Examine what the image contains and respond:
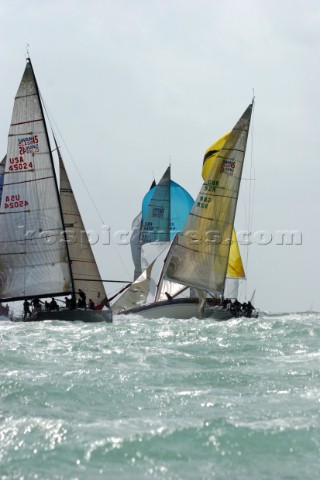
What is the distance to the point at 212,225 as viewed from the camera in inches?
1494

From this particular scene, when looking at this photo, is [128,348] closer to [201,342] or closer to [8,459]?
[201,342]

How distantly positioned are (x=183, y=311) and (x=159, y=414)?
88.0 ft

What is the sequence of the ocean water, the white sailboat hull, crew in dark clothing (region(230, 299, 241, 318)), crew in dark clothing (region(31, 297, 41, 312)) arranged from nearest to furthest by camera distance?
the ocean water
crew in dark clothing (region(31, 297, 41, 312))
the white sailboat hull
crew in dark clothing (region(230, 299, 241, 318))

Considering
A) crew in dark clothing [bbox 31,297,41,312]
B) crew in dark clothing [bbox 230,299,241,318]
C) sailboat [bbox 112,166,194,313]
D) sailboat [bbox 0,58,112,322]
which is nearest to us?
crew in dark clothing [bbox 31,297,41,312]

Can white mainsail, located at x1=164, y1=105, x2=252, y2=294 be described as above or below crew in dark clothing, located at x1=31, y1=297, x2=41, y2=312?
above

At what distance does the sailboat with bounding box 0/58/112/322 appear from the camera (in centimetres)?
3409

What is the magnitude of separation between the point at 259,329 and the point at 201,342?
6.22 metres

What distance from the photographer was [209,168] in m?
41.2

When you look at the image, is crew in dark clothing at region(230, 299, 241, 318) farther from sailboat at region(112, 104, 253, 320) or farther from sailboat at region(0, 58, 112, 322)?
sailboat at region(0, 58, 112, 322)

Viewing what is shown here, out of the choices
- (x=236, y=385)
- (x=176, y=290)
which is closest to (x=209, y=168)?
(x=176, y=290)

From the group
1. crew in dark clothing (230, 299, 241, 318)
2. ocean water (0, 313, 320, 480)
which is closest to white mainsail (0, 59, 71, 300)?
crew in dark clothing (230, 299, 241, 318)

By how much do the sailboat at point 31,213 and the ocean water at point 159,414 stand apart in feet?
53.4

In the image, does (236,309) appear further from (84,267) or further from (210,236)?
(84,267)

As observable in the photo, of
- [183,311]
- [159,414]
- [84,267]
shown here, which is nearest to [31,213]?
[84,267]
